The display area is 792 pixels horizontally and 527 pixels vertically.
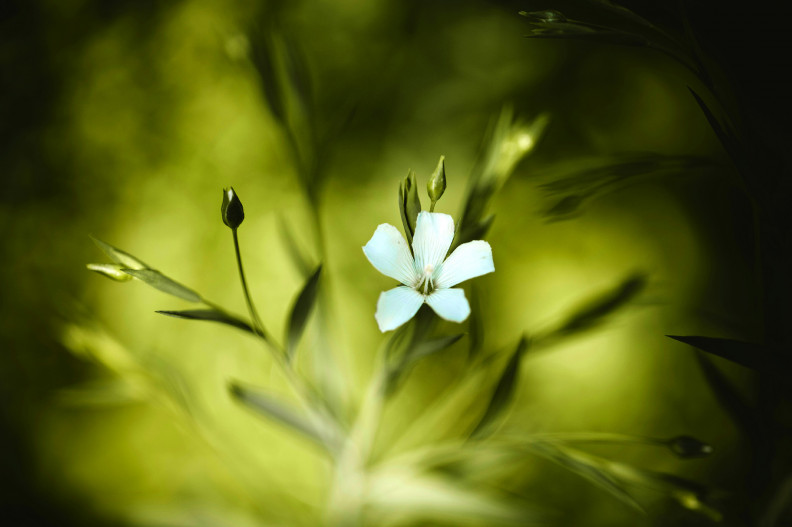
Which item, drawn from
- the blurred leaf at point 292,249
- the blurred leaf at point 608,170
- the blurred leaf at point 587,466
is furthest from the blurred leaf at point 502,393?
the blurred leaf at point 292,249

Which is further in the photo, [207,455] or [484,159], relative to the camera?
[207,455]

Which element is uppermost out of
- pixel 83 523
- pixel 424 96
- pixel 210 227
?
pixel 424 96

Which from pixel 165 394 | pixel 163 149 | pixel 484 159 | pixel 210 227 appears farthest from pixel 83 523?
pixel 484 159

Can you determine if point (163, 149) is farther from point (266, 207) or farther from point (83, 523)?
point (83, 523)

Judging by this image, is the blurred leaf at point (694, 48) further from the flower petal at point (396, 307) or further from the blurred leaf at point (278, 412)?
the blurred leaf at point (278, 412)

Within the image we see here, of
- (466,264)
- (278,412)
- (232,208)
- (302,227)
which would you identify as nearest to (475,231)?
(466,264)

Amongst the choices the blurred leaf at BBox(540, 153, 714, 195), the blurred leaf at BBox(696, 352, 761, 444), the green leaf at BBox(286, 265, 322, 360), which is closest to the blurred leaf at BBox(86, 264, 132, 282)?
the green leaf at BBox(286, 265, 322, 360)

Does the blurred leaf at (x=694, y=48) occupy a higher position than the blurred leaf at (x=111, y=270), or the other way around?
the blurred leaf at (x=694, y=48)
